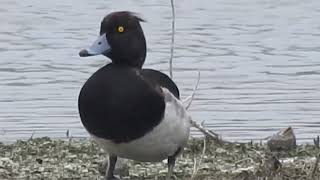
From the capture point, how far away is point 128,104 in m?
8.55

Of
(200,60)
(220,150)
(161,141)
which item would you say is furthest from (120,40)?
(200,60)

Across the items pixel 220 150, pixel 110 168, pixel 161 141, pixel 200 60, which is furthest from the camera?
pixel 200 60

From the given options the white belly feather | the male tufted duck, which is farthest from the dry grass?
the male tufted duck

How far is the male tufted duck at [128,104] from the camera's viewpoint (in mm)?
8523

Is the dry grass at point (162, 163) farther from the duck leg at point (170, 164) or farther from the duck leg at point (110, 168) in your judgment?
the duck leg at point (110, 168)

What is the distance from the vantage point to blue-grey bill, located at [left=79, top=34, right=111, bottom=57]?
8852mm

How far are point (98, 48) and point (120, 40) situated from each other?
18 centimetres

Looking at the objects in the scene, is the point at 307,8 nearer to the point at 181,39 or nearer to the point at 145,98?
the point at 181,39

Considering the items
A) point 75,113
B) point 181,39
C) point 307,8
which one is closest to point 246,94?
point 75,113

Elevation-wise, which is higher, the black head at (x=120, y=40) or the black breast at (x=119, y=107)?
the black head at (x=120, y=40)

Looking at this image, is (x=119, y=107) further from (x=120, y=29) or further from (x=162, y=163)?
(x=162, y=163)

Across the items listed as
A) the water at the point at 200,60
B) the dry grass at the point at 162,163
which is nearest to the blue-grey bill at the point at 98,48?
the dry grass at the point at 162,163

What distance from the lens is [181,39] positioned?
18266 mm

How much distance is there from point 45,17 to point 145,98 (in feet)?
37.3
